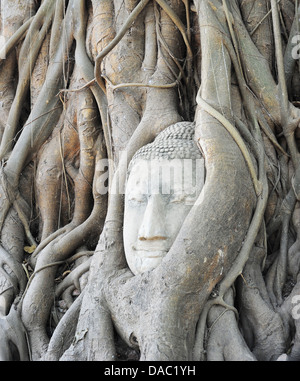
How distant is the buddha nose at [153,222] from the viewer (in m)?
2.43

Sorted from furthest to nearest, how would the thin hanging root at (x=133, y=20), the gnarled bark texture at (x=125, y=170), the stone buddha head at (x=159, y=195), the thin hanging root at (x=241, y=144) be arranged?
the thin hanging root at (x=133, y=20) → the thin hanging root at (x=241, y=144) → the stone buddha head at (x=159, y=195) → the gnarled bark texture at (x=125, y=170)

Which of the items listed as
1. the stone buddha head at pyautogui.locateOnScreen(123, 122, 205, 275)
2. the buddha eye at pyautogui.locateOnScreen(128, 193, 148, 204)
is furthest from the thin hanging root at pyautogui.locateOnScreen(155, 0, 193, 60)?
the buddha eye at pyautogui.locateOnScreen(128, 193, 148, 204)

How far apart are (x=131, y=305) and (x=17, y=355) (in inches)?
30.6

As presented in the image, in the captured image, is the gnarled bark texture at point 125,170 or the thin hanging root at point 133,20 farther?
the thin hanging root at point 133,20

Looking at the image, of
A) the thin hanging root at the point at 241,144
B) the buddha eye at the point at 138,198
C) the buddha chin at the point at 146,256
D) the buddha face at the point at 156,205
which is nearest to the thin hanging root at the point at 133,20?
the thin hanging root at the point at 241,144

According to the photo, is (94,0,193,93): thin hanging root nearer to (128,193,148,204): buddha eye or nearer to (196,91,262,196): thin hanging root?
(196,91,262,196): thin hanging root

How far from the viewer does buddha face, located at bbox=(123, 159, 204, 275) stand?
2449 mm

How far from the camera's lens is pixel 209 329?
2.33 metres

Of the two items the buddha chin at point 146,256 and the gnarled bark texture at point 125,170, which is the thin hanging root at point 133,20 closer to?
the gnarled bark texture at point 125,170

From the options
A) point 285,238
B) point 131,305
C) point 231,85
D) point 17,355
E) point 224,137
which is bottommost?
point 17,355

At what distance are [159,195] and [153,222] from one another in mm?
137
